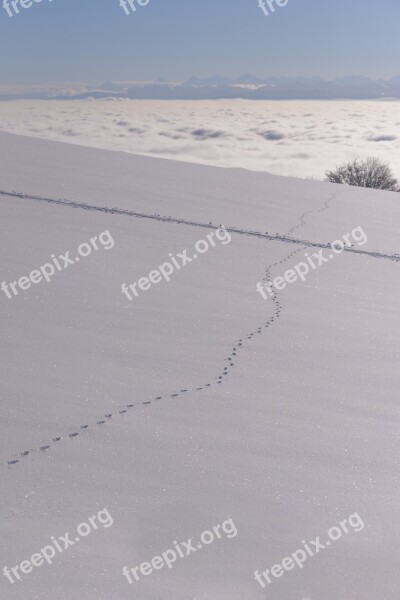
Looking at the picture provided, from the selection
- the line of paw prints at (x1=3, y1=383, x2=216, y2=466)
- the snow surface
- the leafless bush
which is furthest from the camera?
the leafless bush

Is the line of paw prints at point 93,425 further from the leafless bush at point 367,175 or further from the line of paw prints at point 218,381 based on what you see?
the leafless bush at point 367,175

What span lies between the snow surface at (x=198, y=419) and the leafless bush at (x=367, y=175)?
7729 mm

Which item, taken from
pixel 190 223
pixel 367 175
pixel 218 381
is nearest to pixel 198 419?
pixel 218 381

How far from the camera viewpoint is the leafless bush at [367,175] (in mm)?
10953

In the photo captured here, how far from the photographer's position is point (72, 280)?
111 inches

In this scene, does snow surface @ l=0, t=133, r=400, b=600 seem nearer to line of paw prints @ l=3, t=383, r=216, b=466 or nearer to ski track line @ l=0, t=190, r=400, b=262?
line of paw prints @ l=3, t=383, r=216, b=466

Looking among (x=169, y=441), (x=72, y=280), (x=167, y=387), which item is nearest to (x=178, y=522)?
(x=169, y=441)

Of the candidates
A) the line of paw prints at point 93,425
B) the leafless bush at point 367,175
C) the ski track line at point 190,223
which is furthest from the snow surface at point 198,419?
the leafless bush at point 367,175

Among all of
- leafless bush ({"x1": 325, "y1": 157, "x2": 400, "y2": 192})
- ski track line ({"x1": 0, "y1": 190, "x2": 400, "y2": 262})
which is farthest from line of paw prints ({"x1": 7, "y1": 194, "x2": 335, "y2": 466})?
leafless bush ({"x1": 325, "y1": 157, "x2": 400, "y2": 192})

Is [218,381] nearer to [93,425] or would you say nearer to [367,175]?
[93,425]

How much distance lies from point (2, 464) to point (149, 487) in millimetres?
305

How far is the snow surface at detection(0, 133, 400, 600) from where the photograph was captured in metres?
1.36

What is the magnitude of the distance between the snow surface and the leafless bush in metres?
7.73

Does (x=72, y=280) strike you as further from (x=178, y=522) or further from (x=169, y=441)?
(x=178, y=522)
